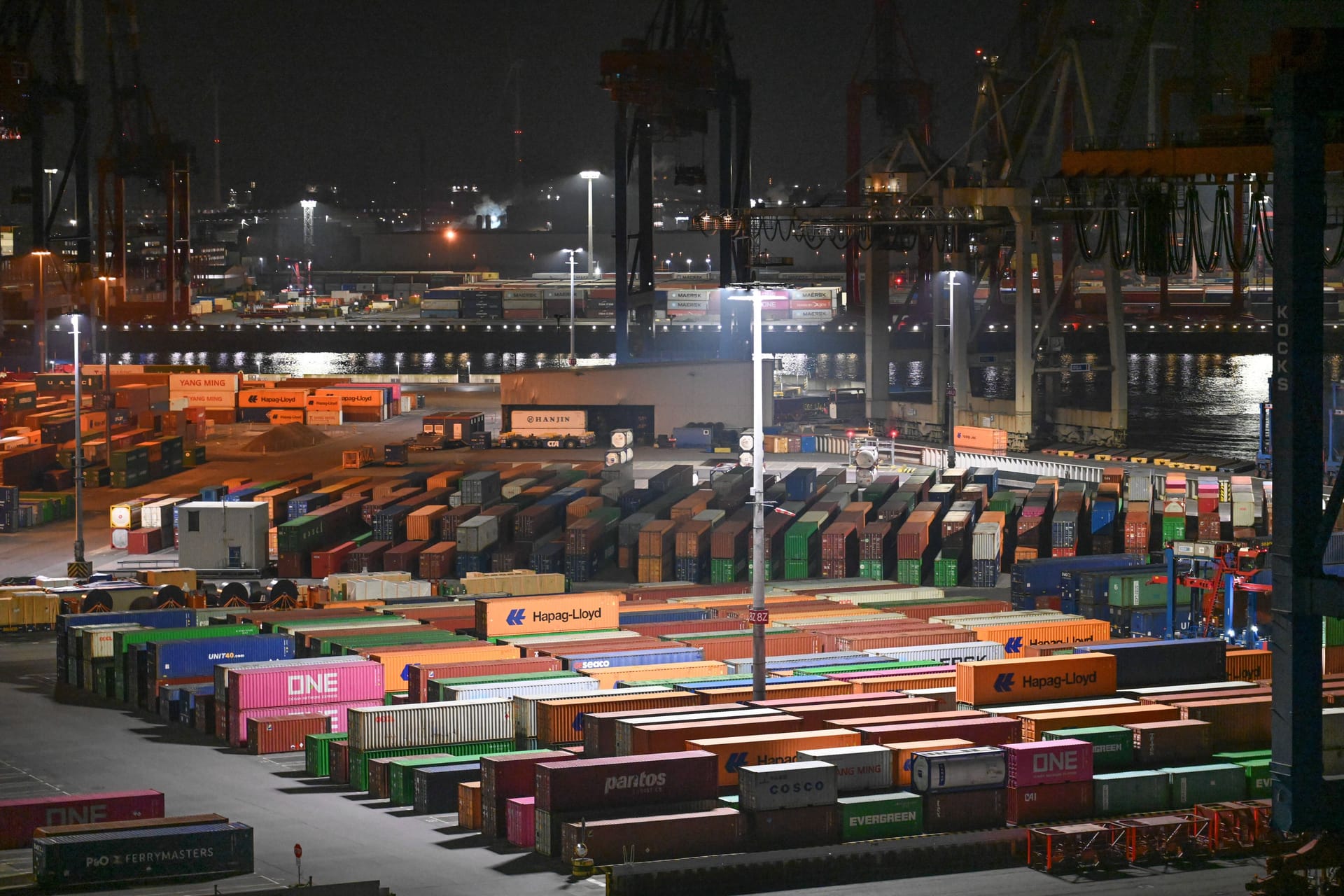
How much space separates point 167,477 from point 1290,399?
55513 mm

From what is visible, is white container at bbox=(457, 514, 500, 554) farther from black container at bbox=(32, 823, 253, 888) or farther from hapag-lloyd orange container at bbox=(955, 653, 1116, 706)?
black container at bbox=(32, 823, 253, 888)

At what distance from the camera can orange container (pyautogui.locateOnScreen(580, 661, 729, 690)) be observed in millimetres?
30062

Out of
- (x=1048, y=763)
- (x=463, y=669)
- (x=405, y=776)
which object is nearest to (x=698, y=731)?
(x=405, y=776)

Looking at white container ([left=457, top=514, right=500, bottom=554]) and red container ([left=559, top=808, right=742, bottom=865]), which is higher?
white container ([left=457, top=514, right=500, bottom=554])

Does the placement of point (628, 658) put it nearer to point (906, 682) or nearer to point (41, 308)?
point (906, 682)

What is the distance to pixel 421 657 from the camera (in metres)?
31.5

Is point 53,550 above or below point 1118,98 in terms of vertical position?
below

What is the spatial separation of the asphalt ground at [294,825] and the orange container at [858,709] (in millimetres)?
4007

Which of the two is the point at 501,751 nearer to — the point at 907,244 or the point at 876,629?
the point at 876,629

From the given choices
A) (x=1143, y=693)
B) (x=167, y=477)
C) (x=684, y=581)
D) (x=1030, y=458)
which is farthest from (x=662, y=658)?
(x=167, y=477)

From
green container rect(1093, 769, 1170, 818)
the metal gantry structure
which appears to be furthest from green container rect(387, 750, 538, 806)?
the metal gantry structure

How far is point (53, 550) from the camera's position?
51.2m

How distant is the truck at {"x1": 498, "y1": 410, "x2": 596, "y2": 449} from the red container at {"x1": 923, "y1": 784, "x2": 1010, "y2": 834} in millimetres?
48440

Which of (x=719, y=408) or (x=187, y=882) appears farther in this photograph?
(x=719, y=408)
